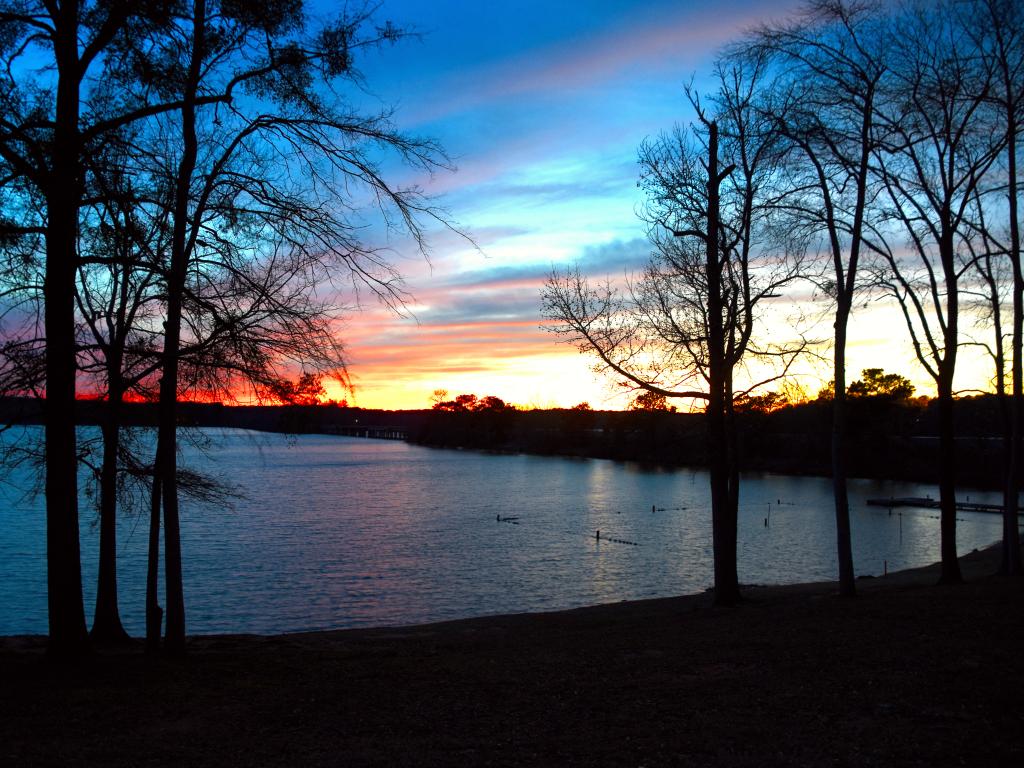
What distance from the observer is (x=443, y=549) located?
48938 mm

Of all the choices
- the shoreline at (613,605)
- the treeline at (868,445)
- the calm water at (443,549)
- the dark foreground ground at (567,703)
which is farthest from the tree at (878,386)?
the dark foreground ground at (567,703)

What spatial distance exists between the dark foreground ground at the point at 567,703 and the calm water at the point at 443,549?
204 inches

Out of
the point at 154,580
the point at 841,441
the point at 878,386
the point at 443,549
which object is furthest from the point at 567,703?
the point at 878,386

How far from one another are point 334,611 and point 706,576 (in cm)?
1806

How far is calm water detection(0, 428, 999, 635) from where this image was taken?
103 feet

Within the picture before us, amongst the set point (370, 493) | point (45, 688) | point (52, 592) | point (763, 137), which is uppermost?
point (763, 137)

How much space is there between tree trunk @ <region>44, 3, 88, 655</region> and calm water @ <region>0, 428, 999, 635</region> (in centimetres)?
367

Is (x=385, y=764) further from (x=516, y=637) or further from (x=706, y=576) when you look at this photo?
(x=706, y=576)

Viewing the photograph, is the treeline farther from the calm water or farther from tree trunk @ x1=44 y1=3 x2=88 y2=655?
tree trunk @ x1=44 y1=3 x2=88 y2=655

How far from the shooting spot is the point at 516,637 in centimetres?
1595

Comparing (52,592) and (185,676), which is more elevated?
(52,592)

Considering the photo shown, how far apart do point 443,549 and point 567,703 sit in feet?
137

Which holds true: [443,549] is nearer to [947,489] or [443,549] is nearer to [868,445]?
[947,489]

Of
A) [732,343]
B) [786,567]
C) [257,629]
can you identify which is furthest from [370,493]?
[732,343]
